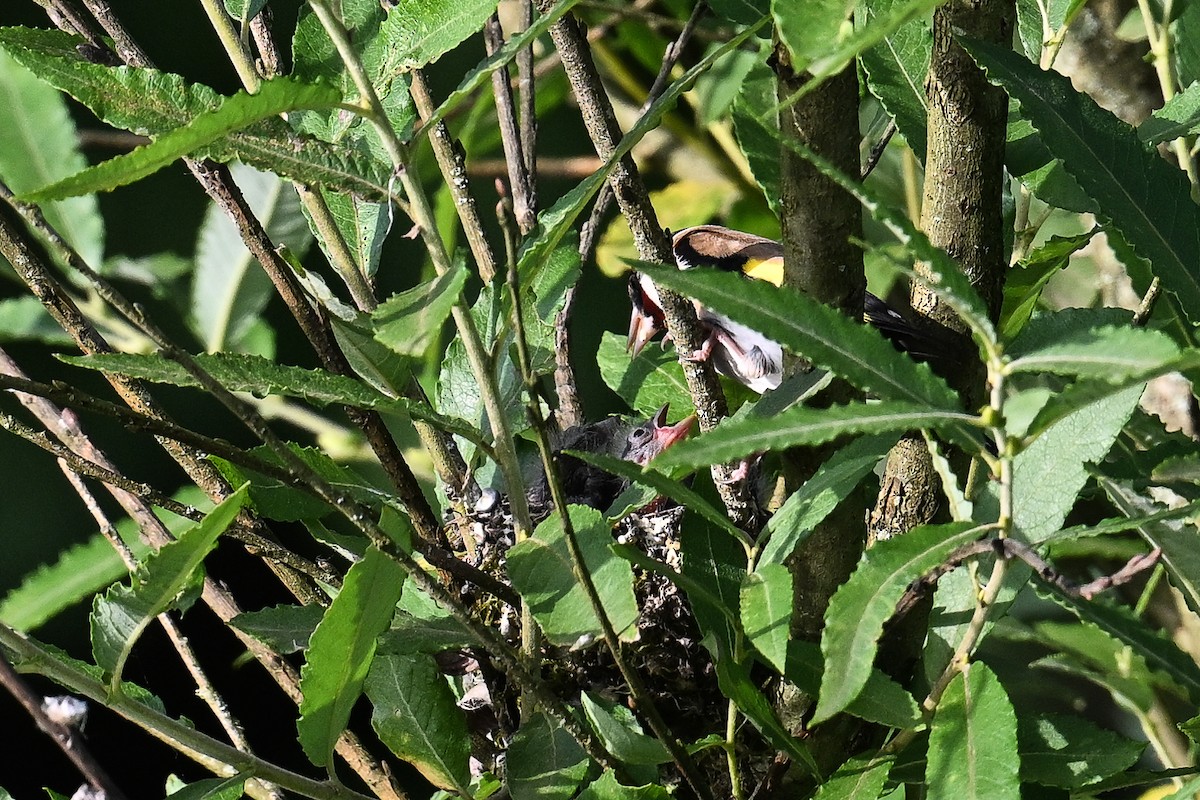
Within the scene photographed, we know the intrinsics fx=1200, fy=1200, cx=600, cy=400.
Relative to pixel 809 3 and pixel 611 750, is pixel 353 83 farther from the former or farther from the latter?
pixel 611 750

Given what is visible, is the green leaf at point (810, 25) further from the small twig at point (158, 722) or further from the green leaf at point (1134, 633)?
the small twig at point (158, 722)

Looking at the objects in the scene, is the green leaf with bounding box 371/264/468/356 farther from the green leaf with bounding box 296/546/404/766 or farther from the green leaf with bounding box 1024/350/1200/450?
the green leaf with bounding box 1024/350/1200/450

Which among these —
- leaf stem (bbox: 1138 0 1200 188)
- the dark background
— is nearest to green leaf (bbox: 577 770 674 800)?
leaf stem (bbox: 1138 0 1200 188)

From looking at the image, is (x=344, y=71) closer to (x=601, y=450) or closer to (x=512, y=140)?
(x=512, y=140)

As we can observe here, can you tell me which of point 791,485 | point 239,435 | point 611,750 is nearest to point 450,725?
point 611,750

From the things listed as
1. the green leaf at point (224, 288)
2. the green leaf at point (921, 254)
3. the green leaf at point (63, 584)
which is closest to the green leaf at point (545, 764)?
the green leaf at point (921, 254)

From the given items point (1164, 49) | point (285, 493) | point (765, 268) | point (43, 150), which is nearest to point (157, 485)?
point (765, 268)

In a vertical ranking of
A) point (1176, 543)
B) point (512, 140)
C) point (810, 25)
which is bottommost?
point (1176, 543)
